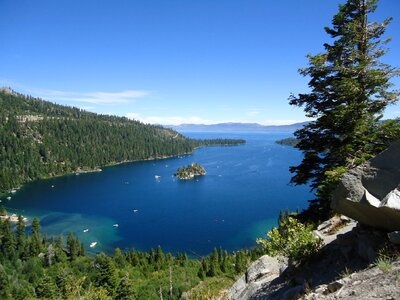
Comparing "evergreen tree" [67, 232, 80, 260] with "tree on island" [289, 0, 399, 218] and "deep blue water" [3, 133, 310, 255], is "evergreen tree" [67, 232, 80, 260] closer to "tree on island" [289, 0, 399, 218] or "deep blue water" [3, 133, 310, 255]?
"deep blue water" [3, 133, 310, 255]

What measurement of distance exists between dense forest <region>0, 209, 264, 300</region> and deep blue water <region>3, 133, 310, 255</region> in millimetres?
13023

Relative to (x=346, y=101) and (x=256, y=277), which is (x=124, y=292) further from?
(x=346, y=101)

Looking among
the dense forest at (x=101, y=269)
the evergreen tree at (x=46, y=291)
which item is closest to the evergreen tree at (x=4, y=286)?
the dense forest at (x=101, y=269)

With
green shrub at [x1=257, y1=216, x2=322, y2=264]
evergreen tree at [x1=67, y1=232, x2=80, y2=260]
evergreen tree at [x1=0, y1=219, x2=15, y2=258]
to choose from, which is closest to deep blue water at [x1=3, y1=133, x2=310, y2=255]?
evergreen tree at [x1=67, y1=232, x2=80, y2=260]

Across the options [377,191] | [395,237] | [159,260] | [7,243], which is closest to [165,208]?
[159,260]

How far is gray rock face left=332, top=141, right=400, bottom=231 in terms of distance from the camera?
355 inches

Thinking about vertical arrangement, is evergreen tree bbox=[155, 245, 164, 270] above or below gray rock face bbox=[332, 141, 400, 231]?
below

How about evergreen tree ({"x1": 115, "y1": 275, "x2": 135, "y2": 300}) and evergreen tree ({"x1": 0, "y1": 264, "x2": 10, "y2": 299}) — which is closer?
evergreen tree ({"x1": 115, "y1": 275, "x2": 135, "y2": 300})

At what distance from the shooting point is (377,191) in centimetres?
952

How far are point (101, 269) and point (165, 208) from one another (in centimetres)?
7151

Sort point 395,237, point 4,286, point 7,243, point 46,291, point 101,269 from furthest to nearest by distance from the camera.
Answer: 1. point 7,243
2. point 4,286
3. point 101,269
4. point 46,291
5. point 395,237

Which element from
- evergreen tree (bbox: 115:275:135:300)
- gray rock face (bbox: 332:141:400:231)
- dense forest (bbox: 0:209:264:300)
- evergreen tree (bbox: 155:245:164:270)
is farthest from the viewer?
evergreen tree (bbox: 155:245:164:270)

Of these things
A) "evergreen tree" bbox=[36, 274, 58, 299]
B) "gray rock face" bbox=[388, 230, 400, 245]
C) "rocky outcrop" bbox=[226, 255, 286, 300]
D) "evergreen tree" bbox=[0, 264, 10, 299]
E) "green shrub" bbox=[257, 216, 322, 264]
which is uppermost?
"gray rock face" bbox=[388, 230, 400, 245]

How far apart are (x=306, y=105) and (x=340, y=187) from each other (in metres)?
10.3
